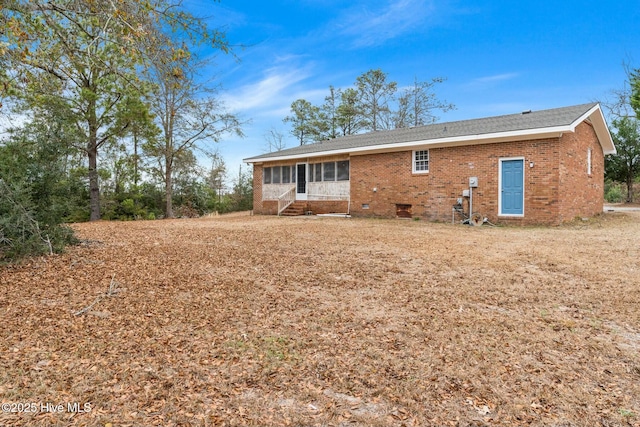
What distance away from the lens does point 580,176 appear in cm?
1271

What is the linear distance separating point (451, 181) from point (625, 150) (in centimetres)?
1651

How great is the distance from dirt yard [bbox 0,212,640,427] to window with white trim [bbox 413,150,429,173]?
8235mm

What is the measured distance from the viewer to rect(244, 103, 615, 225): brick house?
11.2 meters

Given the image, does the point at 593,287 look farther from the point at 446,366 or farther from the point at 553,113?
the point at 553,113

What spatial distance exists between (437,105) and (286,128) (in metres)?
12.9

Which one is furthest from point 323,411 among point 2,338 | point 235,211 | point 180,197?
point 235,211

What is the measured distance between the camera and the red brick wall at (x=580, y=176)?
11430 millimetres

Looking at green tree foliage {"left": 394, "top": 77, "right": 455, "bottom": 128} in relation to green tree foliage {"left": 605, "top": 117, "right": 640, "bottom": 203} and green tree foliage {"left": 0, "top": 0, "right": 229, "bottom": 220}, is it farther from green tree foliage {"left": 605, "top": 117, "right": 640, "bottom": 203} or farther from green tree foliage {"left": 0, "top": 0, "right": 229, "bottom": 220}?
green tree foliage {"left": 0, "top": 0, "right": 229, "bottom": 220}

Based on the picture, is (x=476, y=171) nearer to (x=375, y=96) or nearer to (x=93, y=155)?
(x=93, y=155)

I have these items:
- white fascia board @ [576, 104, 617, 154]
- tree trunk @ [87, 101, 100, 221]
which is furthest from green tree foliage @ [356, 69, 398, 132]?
tree trunk @ [87, 101, 100, 221]

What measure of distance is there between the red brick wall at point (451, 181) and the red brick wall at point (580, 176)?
0.55m

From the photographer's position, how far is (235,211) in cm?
2519

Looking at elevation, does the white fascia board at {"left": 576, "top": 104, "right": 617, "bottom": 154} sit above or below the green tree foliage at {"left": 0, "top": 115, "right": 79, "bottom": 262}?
above

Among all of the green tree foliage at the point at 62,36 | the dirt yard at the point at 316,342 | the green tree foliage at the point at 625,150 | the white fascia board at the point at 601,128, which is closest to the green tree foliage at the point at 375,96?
the green tree foliage at the point at 625,150
